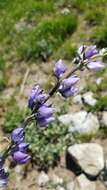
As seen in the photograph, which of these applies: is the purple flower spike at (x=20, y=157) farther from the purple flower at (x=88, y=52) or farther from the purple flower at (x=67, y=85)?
the purple flower at (x=88, y=52)

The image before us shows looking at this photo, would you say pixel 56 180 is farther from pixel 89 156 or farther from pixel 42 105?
pixel 42 105

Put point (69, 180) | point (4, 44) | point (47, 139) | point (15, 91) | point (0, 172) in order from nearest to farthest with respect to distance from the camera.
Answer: point (0, 172)
point (69, 180)
point (47, 139)
point (15, 91)
point (4, 44)

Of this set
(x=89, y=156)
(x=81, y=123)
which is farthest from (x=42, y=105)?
(x=81, y=123)

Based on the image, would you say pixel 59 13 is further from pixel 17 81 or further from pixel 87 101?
pixel 87 101

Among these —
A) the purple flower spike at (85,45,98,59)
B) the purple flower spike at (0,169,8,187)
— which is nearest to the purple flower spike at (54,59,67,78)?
the purple flower spike at (85,45,98,59)

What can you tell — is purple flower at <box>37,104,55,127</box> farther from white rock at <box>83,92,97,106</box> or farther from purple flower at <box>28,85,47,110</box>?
white rock at <box>83,92,97,106</box>

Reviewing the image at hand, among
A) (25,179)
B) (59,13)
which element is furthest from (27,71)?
(25,179)

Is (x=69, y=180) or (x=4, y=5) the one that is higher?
(x=4, y=5)
